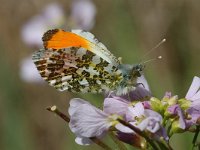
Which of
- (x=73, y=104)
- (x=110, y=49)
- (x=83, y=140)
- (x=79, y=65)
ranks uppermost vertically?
(x=110, y=49)

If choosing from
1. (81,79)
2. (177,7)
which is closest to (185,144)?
(81,79)

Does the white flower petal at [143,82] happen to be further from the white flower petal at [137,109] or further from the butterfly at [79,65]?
the white flower petal at [137,109]

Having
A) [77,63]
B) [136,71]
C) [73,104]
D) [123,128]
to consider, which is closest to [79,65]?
[77,63]

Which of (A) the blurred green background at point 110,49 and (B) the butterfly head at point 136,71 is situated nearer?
(B) the butterfly head at point 136,71

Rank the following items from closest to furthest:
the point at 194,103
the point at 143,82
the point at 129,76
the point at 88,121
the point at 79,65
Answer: the point at 88,121
the point at 194,103
the point at 143,82
the point at 129,76
the point at 79,65

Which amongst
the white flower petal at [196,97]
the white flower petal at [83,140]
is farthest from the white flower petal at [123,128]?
the white flower petal at [196,97]

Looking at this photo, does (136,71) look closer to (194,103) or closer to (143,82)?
(143,82)

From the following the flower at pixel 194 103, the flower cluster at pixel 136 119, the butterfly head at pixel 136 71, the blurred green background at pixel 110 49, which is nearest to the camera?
the flower cluster at pixel 136 119

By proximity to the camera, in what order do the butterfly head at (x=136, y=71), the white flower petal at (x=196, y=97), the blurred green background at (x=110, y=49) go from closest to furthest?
the white flower petal at (x=196, y=97) → the butterfly head at (x=136, y=71) → the blurred green background at (x=110, y=49)

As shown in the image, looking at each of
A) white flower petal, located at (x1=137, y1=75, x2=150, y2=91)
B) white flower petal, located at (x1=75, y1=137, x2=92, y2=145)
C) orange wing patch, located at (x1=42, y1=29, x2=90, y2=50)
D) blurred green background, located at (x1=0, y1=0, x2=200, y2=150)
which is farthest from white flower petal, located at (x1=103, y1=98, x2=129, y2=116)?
blurred green background, located at (x1=0, y1=0, x2=200, y2=150)
